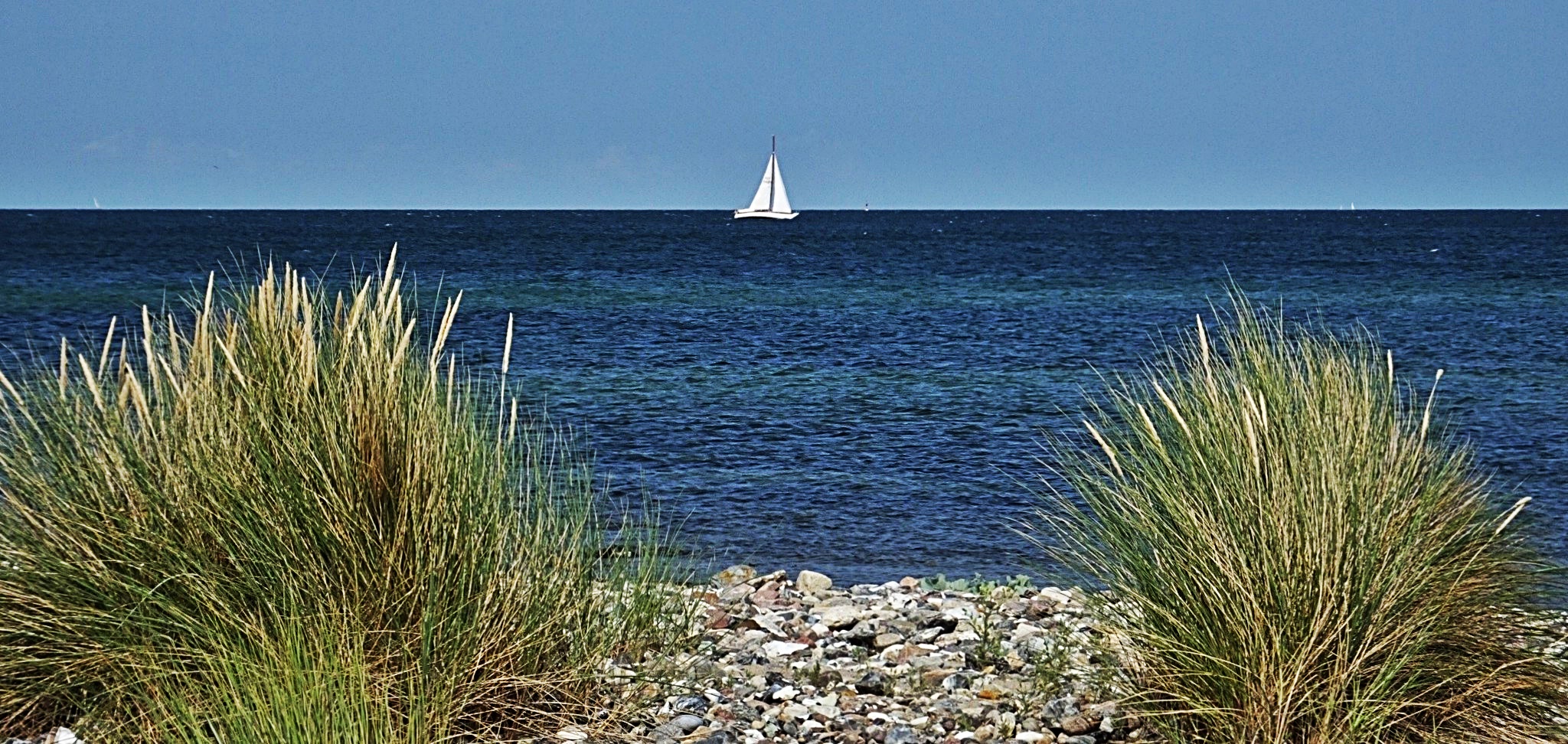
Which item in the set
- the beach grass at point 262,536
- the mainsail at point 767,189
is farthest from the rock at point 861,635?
the mainsail at point 767,189

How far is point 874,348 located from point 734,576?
664 inches

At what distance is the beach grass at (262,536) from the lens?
4.29m

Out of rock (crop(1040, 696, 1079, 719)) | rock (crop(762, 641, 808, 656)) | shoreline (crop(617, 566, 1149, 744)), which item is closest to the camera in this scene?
shoreline (crop(617, 566, 1149, 744))

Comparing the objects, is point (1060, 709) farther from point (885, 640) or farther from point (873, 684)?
point (885, 640)

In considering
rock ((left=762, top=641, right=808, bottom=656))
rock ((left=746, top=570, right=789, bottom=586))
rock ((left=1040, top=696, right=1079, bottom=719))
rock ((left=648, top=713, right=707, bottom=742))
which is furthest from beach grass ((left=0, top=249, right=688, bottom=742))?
rock ((left=746, top=570, right=789, bottom=586))

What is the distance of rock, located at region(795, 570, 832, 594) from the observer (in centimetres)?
832

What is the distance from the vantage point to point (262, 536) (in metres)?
4.32

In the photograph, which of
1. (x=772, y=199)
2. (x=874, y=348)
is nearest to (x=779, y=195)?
(x=772, y=199)

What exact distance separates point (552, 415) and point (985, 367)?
7808 millimetres

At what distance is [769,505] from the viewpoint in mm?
11859

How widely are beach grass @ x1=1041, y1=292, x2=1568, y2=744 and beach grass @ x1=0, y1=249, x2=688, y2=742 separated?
207 centimetres

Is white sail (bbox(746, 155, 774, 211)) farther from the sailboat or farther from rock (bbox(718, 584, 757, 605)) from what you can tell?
rock (bbox(718, 584, 757, 605))

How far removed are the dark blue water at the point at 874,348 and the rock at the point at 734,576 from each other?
3.69 ft

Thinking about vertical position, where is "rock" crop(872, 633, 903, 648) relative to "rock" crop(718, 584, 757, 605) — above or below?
above
